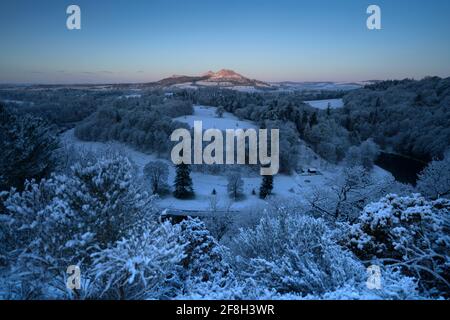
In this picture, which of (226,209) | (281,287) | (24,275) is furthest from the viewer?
(226,209)

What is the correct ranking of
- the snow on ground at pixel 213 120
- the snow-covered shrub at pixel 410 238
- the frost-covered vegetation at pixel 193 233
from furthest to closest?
1. the snow on ground at pixel 213 120
2. the snow-covered shrub at pixel 410 238
3. the frost-covered vegetation at pixel 193 233

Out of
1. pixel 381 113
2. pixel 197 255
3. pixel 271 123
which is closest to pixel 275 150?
pixel 271 123

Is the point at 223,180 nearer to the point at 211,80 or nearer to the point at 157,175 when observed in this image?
the point at 157,175

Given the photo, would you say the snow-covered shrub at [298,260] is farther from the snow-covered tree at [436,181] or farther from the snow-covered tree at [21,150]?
the snow-covered tree at [436,181]

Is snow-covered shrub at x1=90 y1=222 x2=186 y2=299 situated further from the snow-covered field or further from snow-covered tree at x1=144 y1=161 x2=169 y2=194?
snow-covered tree at x1=144 y1=161 x2=169 y2=194

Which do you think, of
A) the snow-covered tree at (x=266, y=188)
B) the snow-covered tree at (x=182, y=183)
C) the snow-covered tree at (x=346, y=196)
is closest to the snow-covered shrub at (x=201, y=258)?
the snow-covered tree at (x=346, y=196)

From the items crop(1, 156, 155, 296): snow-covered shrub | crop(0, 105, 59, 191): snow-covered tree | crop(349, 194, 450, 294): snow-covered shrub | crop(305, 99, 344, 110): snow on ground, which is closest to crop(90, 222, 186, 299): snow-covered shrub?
crop(1, 156, 155, 296): snow-covered shrub
